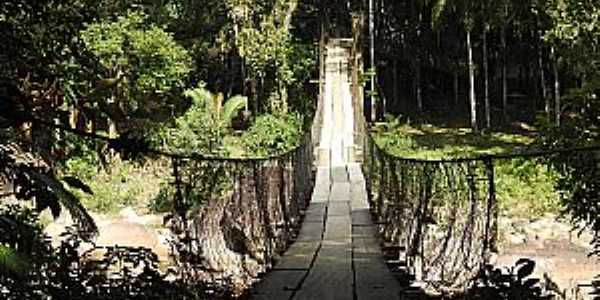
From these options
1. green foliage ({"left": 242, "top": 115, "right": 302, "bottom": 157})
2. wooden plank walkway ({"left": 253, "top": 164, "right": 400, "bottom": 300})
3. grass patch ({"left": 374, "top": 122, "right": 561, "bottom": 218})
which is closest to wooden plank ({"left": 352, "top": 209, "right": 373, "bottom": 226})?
wooden plank walkway ({"left": 253, "top": 164, "right": 400, "bottom": 300})

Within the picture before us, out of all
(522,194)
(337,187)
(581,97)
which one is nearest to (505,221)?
(522,194)

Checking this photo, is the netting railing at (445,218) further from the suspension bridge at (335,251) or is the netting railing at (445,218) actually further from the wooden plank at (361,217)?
the wooden plank at (361,217)

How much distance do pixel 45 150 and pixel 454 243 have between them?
8.15 feet

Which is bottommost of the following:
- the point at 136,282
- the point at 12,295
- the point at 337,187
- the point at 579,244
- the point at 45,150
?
the point at 579,244

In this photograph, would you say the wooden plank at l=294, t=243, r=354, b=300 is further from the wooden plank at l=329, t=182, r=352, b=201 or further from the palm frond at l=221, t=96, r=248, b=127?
the palm frond at l=221, t=96, r=248, b=127

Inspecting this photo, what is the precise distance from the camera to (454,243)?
3473 mm

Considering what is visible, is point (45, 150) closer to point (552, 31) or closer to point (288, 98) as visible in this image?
point (552, 31)

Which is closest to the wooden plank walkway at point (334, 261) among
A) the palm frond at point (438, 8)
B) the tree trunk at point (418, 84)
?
the palm frond at point (438, 8)

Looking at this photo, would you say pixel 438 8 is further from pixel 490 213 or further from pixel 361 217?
pixel 490 213

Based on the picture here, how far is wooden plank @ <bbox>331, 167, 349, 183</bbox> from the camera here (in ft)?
33.1

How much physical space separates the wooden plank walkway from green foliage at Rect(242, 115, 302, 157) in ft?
16.2

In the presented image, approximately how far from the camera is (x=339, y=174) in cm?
1058

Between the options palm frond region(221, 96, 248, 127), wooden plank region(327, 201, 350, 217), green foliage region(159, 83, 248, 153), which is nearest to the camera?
wooden plank region(327, 201, 350, 217)

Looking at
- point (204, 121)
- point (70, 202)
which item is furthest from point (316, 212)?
point (70, 202)
